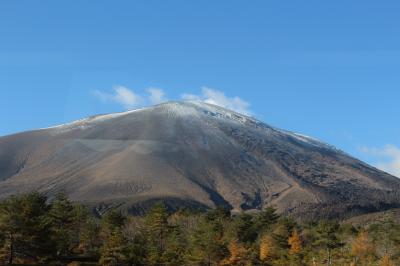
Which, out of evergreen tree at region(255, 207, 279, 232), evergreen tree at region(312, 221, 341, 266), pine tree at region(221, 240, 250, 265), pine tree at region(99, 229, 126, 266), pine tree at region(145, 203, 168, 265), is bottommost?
pine tree at region(99, 229, 126, 266)

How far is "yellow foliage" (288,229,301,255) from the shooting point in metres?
100

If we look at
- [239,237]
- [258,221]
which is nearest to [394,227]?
[239,237]

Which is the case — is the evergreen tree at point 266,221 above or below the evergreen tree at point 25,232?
above

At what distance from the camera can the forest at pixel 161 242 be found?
276 ft

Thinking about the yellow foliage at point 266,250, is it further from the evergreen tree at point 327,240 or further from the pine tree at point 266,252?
the evergreen tree at point 327,240

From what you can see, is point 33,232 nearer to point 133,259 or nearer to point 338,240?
point 133,259

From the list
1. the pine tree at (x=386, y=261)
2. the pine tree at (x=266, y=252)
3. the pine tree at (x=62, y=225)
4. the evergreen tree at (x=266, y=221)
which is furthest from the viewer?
the evergreen tree at (x=266, y=221)

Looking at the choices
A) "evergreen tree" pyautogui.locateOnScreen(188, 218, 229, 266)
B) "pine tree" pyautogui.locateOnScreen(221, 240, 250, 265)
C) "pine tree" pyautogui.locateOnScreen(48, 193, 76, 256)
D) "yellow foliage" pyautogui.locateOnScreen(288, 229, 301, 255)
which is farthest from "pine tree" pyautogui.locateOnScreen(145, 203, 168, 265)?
"yellow foliage" pyautogui.locateOnScreen(288, 229, 301, 255)

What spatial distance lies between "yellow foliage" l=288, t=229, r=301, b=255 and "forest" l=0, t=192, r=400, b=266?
0.55 ft

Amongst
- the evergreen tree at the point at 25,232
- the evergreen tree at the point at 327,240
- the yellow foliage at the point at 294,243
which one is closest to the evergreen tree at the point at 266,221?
the yellow foliage at the point at 294,243

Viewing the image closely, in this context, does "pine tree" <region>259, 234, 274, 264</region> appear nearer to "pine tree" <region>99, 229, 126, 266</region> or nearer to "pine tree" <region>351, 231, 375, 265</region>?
"pine tree" <region>351, 231, 375, 265</region>

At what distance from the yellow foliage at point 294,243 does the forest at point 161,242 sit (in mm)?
168

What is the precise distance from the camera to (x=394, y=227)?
325ft

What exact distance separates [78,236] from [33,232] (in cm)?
2594
